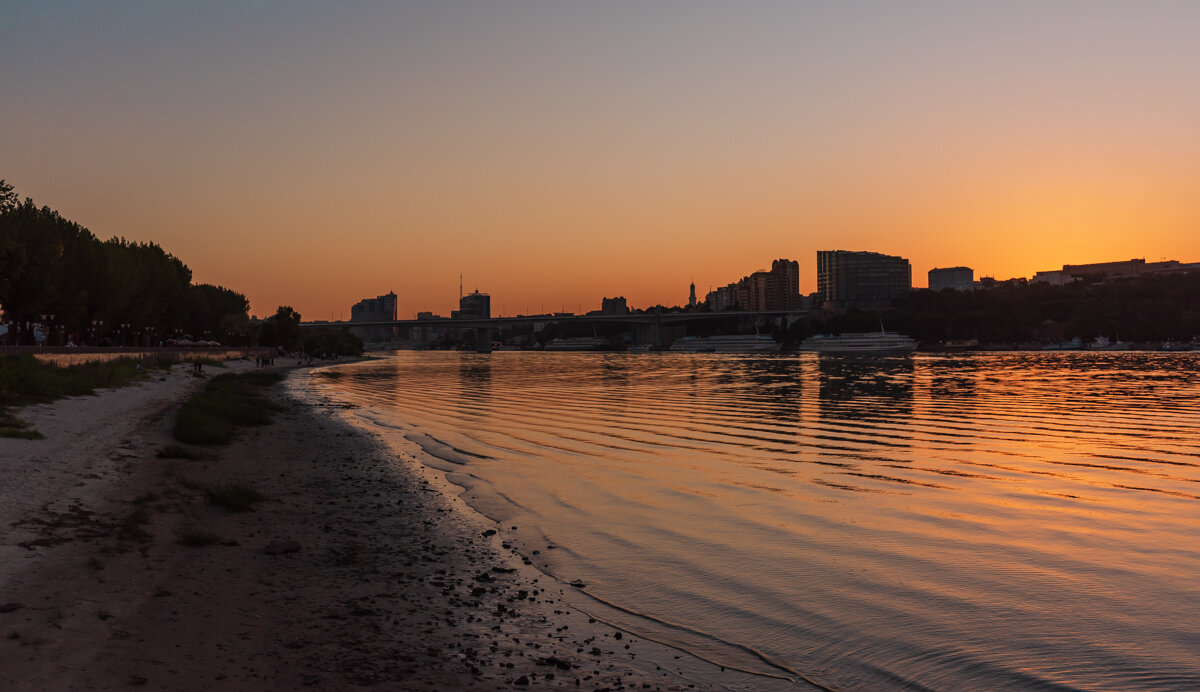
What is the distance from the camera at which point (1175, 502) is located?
15.6 m

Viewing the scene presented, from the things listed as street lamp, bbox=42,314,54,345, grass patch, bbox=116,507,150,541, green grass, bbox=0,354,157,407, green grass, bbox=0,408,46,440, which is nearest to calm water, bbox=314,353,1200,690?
grass patch, bbox=116,507,150,541

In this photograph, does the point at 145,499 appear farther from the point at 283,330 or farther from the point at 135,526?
the point at 283,330

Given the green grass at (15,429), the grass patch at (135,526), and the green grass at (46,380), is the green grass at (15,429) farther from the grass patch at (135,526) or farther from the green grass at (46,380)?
the grass patch at (135,526)

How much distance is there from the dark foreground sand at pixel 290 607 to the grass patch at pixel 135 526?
13cm

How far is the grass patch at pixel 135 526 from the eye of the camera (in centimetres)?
1177

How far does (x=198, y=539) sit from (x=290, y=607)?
12.5 ft

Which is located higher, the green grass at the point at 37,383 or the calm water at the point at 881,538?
the green grass at the point at 37,383

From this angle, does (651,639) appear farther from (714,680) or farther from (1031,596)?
(1031,596)

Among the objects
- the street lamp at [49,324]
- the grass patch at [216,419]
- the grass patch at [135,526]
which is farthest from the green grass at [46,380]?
the street lamp at [49,324]

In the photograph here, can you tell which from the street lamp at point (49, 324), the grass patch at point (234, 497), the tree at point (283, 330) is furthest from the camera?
the tree at point (283, 330)

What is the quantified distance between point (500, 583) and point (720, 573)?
337 centimetres

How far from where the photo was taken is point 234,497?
49.1 feet

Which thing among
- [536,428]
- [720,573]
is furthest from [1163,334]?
[720,573]

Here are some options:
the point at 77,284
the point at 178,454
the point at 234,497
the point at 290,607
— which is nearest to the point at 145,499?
the point at 234,497
